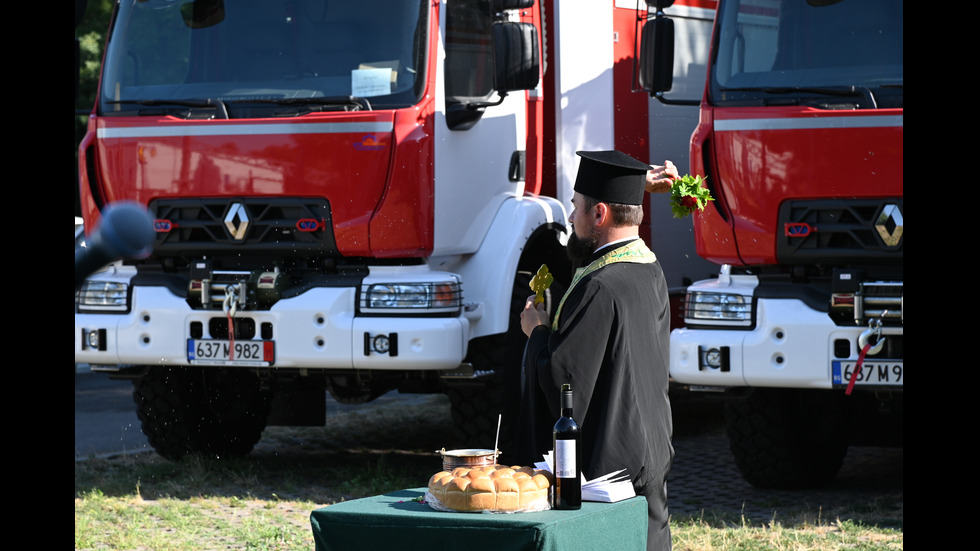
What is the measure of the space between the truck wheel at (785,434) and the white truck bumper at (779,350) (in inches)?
26.2

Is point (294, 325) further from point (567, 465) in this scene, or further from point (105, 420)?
point (105, 420)

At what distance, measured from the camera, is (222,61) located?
27.1 ft

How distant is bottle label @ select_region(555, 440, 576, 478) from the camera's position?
12.2 ft

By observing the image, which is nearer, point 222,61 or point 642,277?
point 642,277

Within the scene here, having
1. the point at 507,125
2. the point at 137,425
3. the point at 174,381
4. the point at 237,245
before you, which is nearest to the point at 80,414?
the point at 137,425

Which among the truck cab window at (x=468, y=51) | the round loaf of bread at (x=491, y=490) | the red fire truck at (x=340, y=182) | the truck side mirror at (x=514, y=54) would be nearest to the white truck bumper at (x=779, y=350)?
the red fire truck at (x=340, y=182)

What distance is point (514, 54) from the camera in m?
7.75

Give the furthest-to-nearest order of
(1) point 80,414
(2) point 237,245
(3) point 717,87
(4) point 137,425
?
(1) point 80,414 → (4) point 137,425 → (2) point 237,245 → (3) point 717,87

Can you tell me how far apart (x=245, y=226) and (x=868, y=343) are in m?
3.65

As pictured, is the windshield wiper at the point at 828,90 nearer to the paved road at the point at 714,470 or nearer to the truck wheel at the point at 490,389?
the truck wheel at the point at 490,389

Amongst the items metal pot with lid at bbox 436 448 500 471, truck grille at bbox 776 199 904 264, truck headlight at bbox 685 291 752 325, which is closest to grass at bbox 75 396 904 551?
truck headlight at bbox 685 291 752 325

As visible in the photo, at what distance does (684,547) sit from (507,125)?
299cm

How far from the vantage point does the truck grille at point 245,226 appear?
8062 millimetres
